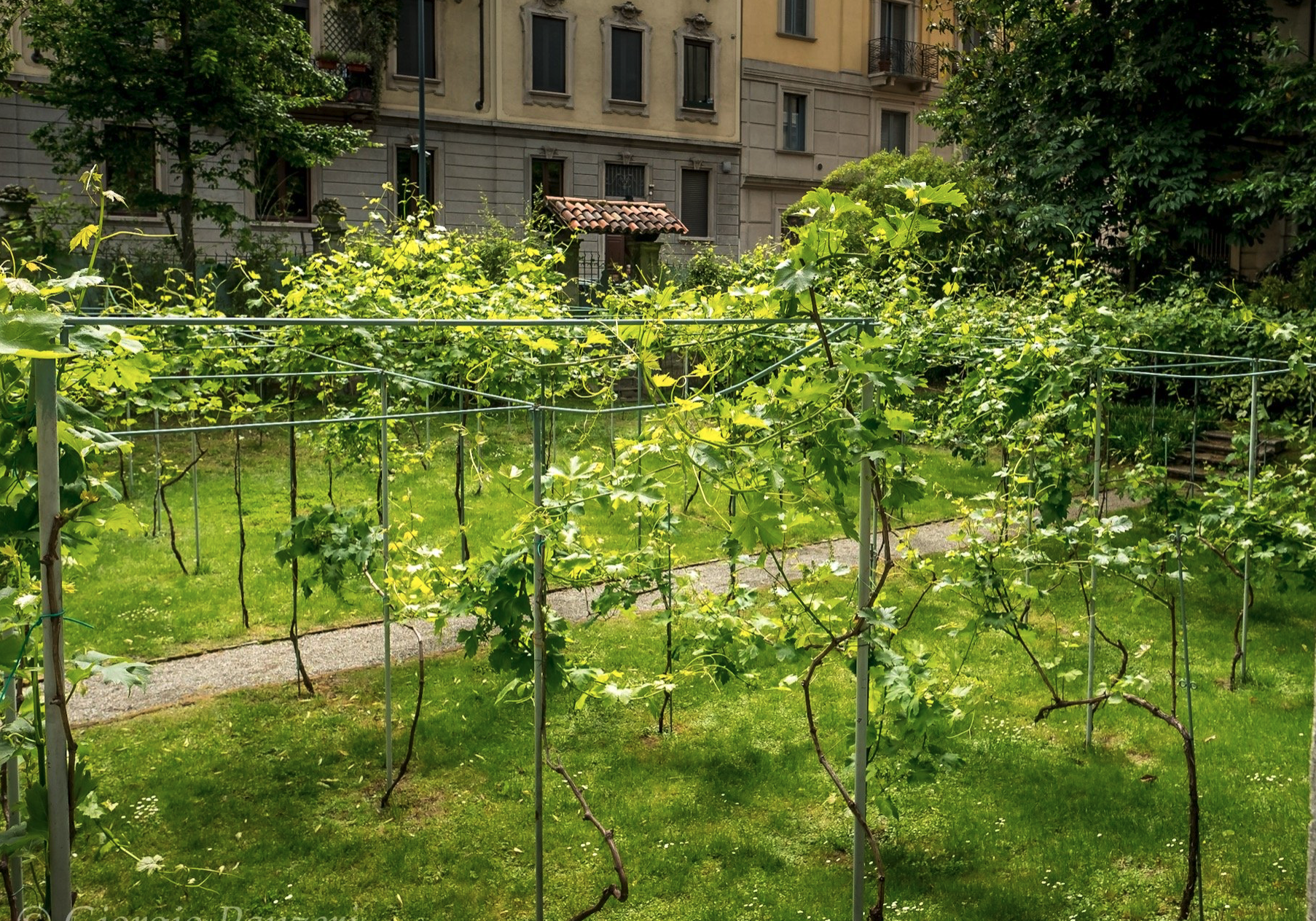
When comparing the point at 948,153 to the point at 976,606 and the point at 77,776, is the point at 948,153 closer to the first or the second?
the point at 976,606

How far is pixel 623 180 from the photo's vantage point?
2702 centimetres

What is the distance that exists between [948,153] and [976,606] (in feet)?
95.1

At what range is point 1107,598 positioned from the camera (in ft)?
28.6

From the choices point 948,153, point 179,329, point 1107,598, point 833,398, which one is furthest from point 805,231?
point 948,153

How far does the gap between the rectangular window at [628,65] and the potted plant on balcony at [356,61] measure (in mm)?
5972

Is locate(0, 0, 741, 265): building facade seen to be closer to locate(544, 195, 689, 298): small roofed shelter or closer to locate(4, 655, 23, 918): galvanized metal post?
locate(544, 195, 689, 298): small roofed shelter

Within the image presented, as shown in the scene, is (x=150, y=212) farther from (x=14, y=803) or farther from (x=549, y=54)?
(x=14, y=803)

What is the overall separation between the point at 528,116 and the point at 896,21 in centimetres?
1121

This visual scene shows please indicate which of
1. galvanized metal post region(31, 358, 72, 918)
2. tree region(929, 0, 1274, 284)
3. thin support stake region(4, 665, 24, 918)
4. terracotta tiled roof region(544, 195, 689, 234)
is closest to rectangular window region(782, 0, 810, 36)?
terracotta tiled roof region(544, 195, 689, 234)

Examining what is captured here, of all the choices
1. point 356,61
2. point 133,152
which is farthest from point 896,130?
point 133,152

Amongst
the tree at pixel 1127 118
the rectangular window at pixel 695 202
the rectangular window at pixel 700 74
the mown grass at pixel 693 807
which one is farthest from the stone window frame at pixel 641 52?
the mown grass at pixel 693 807

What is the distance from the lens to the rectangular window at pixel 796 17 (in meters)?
28.9

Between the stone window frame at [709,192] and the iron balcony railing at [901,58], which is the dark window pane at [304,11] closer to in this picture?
the stone window frame at [709,192]

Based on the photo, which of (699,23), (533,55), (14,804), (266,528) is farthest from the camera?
(699,23)
